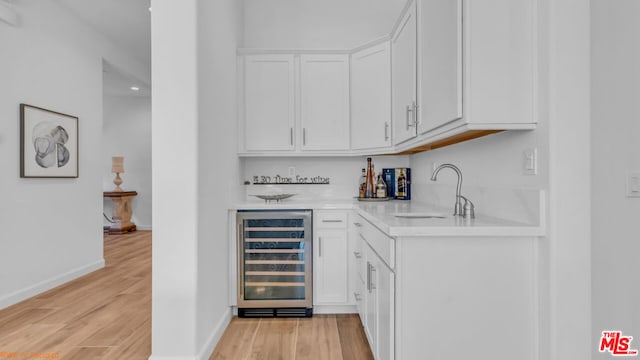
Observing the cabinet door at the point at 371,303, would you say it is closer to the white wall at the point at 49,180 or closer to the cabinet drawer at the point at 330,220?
the cabinet drawer at the point at 330,220

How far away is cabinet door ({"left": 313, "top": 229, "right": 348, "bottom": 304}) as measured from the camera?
2.93 metres

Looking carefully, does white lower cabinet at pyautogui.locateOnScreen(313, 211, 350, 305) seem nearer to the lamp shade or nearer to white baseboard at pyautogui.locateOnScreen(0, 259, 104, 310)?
white baseboard at pyautogui.locateOnScreen(0, 259, 104, 310)

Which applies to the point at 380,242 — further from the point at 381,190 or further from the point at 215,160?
the point at 381,190

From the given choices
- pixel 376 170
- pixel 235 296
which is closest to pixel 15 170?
pixel 235 296

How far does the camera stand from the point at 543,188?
1.53 metres

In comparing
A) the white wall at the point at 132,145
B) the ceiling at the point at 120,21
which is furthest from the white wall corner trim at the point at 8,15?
the white wall at the point at 132,145

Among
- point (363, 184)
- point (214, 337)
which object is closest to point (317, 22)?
point (363, 184)

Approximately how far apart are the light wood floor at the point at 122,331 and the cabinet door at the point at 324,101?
60.2 inches

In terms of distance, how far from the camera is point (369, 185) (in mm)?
3375

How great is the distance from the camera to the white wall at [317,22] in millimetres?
3609

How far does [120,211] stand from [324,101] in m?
5.59

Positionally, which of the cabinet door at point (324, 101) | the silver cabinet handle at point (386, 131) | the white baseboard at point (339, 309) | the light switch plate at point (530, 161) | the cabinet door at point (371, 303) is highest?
the cabinet door at point (324, 101)

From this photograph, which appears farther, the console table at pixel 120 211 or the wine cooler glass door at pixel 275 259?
the console table at pixel 120 211

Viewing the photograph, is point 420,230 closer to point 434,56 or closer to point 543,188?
point 543,188
